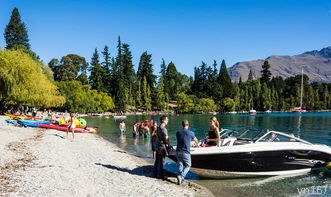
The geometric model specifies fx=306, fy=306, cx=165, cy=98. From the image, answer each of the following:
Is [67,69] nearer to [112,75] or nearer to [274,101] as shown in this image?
[112,75]

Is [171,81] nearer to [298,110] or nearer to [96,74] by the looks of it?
[96,74]

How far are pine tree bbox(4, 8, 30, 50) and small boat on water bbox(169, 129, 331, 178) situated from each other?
8905 cm

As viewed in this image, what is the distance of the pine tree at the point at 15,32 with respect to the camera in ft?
295

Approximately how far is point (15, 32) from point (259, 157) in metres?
93.5

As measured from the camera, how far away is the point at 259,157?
43.5ft

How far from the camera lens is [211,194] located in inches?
426

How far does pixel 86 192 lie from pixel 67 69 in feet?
376

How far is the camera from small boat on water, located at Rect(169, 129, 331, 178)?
12992 millimetres

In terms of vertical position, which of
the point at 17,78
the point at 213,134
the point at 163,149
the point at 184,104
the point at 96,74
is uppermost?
the point at 96,74

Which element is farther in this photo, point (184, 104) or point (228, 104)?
point (228, 104)

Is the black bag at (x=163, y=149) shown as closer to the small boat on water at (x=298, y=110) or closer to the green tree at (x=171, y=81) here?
the green tree at (x=171, y=81)

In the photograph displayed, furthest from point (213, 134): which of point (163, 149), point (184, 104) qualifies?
point (184, 104)

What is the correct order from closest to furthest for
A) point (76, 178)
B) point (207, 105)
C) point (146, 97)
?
point (76, 178), point (146, 97), point (207, 105)

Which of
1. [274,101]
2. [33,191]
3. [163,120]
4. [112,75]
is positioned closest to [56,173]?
[33,191]
